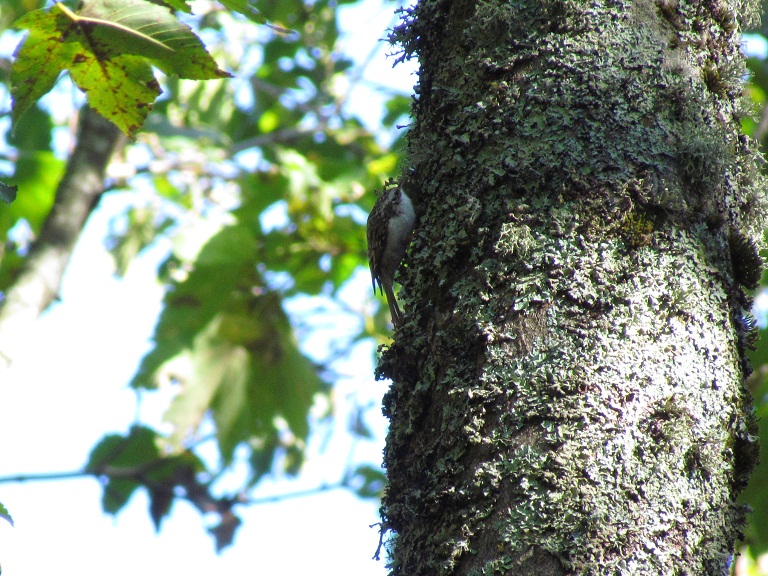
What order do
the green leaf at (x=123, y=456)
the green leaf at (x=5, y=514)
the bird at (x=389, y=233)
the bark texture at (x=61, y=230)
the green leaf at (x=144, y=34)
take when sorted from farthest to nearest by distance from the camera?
the green leaf at (x=123, y=456)
the bark texture at (x=61, y=230)
the bird at (x=389, y=233)
the green leaf at (x=144, y=34)
the green leaf at (x=5, y=514)

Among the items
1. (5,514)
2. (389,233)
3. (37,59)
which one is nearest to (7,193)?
(37,59)

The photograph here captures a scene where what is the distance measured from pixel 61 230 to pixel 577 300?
240 centimetres

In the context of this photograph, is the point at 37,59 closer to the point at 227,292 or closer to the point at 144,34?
the point at 144,34

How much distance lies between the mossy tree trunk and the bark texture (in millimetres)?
1663

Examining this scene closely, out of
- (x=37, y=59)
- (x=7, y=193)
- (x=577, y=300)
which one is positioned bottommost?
(x=577, y=300)

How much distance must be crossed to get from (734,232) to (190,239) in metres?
2.48

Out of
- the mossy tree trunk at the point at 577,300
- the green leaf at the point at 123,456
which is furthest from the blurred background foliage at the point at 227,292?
the mossy tree trunk at the point at 577,300

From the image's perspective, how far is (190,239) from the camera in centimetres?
338

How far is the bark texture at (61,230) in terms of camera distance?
8.71 feet

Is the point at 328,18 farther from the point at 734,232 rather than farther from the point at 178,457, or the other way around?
the point at 734,232

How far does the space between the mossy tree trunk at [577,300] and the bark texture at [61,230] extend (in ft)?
5.46

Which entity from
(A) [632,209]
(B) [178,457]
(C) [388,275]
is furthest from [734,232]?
(B) [178,457]

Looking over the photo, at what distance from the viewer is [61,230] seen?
9.88 ft

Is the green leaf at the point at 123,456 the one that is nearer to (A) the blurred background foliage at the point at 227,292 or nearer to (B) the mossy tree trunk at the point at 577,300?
(A) the blurred background foliage at the point at 227,292
